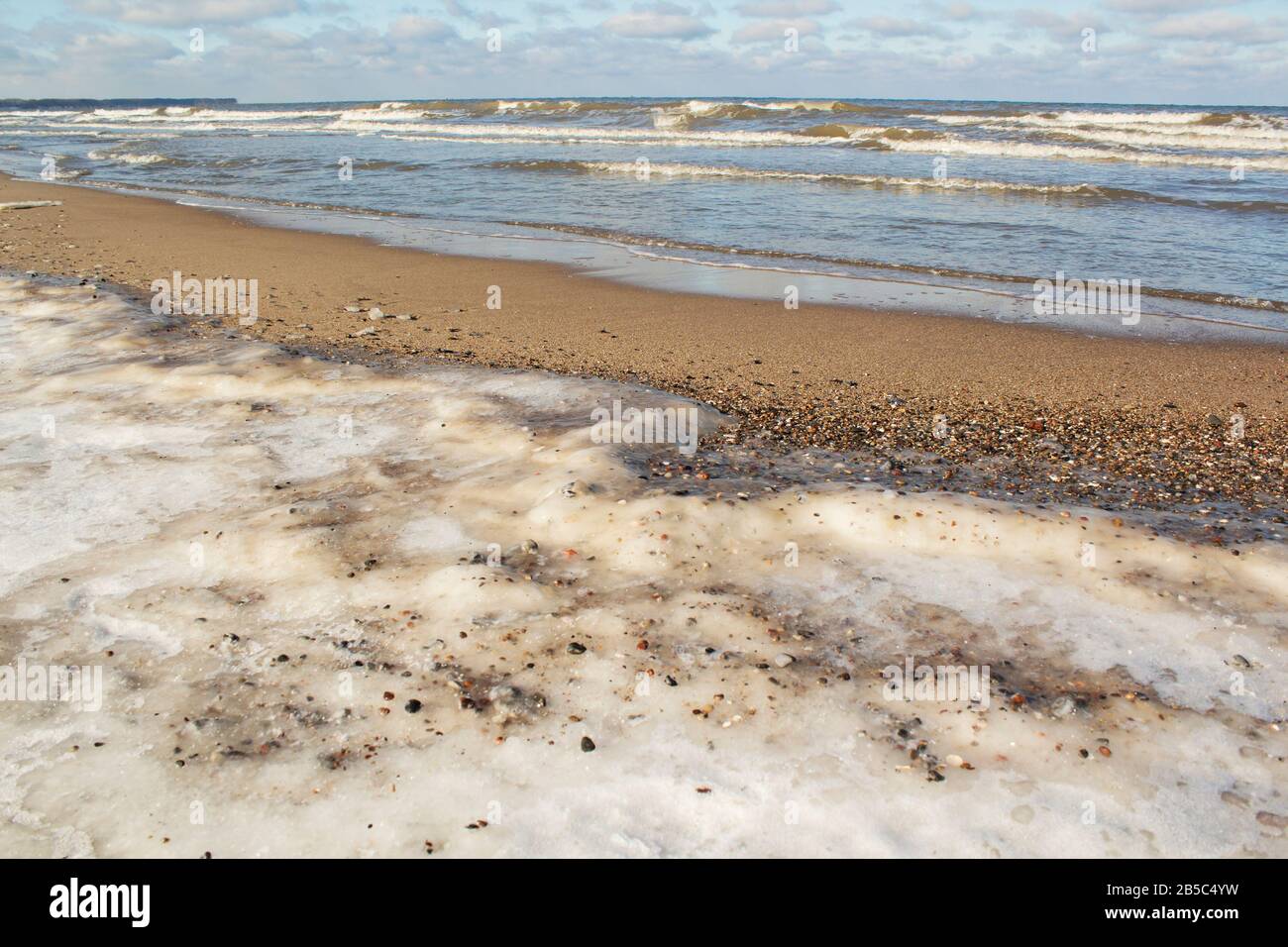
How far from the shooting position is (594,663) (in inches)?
139

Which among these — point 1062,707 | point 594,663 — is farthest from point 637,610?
point 1062,707

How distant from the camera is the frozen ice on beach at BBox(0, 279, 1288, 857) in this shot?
282cm

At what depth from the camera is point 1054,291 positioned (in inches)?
392

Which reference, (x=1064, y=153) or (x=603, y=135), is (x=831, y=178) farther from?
(x=603, y=135)

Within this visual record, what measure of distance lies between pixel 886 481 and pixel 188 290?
8.35m

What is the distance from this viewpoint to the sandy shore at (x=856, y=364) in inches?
213

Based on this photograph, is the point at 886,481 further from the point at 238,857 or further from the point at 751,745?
the point at 238,857

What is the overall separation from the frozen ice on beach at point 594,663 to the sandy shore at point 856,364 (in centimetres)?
114

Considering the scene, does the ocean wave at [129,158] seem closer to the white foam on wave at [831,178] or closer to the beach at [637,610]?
the white foam on wave at [831,178]

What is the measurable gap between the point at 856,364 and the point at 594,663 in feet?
15.3

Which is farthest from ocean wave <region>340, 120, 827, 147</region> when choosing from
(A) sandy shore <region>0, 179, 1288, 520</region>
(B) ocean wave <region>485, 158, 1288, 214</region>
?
(A) sandy shore <region>0, 179, 1288, 520</region>

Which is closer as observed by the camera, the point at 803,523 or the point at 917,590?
the point at 917,590
